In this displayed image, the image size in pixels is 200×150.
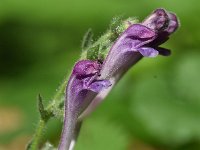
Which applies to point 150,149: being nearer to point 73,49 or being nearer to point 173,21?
point 73,49

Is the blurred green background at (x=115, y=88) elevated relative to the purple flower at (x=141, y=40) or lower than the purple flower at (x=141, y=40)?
lower

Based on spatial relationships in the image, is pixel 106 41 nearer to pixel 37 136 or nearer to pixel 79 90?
pixel 79 90

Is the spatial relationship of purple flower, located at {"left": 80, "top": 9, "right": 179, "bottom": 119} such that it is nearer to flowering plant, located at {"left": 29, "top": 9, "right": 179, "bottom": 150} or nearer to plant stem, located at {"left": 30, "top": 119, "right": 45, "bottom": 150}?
flowering plant, located at {"left": 29, "top": 9, "right": 179, "bottom": 150}

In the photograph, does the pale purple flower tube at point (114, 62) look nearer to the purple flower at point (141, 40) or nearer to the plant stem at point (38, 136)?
the purple flower at point (141, 40)

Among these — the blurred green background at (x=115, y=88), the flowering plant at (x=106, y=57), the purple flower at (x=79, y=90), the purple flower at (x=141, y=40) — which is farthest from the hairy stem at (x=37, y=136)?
the blurred green background at (x=115, y=88)

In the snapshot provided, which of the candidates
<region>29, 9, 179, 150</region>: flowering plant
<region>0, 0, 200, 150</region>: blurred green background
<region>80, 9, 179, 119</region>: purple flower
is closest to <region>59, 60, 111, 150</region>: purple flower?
<region>29, 9, 179, 150</region>: flowering plant

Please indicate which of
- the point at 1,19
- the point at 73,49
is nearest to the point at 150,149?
the point at 73,49

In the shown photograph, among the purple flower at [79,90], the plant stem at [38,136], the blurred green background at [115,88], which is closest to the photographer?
the purple flower at [79,90]
